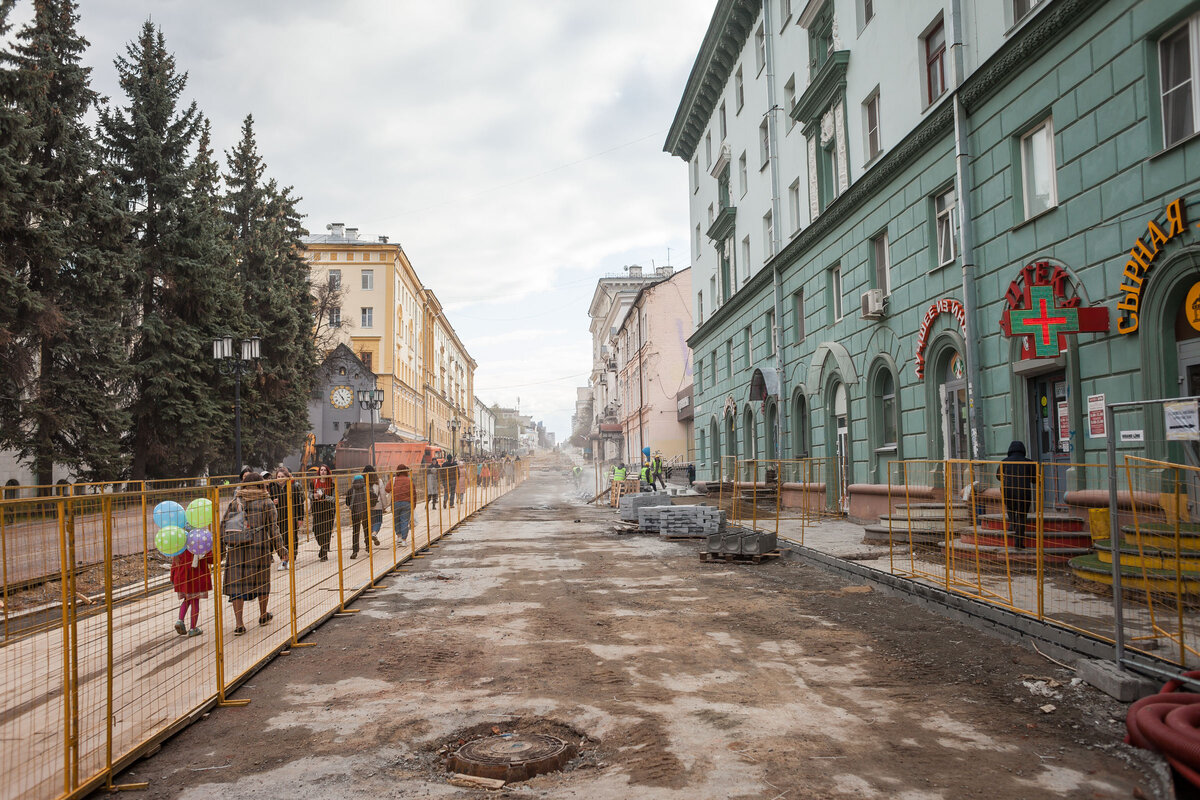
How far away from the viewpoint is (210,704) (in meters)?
5.96

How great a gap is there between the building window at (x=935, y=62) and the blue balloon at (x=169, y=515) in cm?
1467

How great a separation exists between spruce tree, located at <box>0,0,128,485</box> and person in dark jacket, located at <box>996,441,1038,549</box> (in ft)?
70.6

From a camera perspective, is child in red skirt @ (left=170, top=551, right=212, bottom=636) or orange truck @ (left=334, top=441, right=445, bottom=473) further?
orange truck @ (left=334, top=441, right=445, bottom=473)

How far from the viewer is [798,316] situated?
79.2 ft

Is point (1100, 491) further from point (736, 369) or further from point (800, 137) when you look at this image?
point (736, 369)

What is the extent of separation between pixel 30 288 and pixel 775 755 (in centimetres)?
2314

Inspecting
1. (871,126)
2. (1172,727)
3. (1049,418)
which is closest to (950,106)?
(871,126)

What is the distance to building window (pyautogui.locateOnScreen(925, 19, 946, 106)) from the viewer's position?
49.8ft

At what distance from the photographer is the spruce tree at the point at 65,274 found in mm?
20500

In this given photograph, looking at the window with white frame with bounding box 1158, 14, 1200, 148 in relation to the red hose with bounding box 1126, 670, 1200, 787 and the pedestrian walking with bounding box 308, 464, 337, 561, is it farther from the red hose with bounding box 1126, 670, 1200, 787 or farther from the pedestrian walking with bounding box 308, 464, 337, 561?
the pedestrian walking with bounding box 308, 464, 337, 561

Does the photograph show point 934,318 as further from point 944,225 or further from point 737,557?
point 737,557

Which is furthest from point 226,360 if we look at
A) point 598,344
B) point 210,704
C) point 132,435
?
point 598,344

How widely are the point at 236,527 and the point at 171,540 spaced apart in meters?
1.85

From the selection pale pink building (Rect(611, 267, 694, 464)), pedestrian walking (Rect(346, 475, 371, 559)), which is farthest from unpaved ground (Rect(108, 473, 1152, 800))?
Answer: pale pink building (Rect(611, 267, 694, 464))
